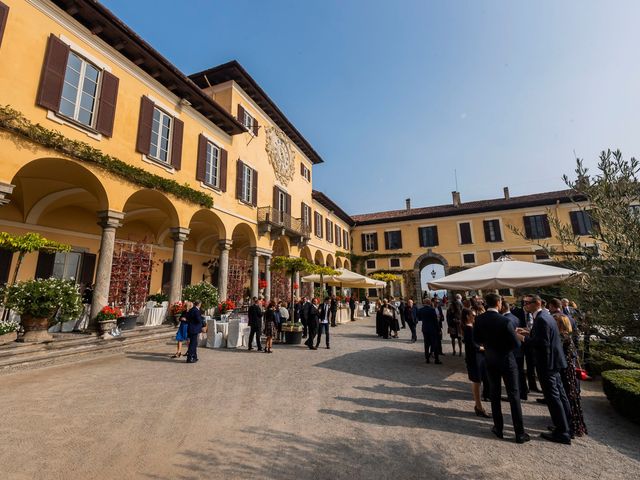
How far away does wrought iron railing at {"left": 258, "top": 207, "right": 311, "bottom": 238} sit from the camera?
15.7m

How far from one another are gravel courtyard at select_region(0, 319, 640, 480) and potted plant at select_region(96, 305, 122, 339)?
193 cm

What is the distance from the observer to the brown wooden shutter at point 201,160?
12.2 meters

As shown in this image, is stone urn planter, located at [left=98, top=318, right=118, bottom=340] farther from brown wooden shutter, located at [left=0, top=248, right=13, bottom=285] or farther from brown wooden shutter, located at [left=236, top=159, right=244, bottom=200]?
brown wooden shutter, located at [left=236, top=159, right=244, bottom=200]

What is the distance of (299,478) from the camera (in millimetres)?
2711

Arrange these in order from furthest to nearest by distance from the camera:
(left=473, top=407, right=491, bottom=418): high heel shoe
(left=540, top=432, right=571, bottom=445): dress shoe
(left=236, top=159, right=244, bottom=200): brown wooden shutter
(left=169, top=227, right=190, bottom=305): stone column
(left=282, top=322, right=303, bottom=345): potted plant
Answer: (left=236, top=159, right=244, bottom=200): brown wooden shutter < (left=169, top=227, right=190, bottom=305): stone column < (left=282, top=322, right=303, bottom=345): potted plant < (left=473, top=407, right=491, bottom=418): high heel shoe < (left=540, top=432, right=571, bottom=445): dress shoe

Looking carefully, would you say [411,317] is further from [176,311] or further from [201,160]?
[201,160]

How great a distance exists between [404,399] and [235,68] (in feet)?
51.0

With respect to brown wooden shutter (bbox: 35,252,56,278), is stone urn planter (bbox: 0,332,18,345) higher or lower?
lower

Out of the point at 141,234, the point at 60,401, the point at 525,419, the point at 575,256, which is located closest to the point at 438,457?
the point at 525,419

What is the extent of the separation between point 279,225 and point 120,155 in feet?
26.6

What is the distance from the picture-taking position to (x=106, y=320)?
8.11 m

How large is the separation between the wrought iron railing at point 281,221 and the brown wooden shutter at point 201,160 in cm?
392

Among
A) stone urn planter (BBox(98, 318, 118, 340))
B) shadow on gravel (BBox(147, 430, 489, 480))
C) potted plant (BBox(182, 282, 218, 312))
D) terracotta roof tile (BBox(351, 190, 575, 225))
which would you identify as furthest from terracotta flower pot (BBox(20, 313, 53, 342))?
terracotta roof tile (BBox(351, 190, 575, 225))

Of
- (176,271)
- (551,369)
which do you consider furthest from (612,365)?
(176,271)
